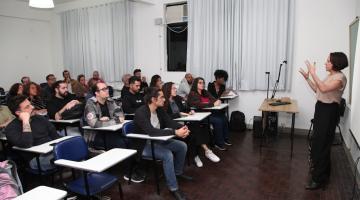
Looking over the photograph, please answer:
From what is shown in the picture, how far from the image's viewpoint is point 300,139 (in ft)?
16.6

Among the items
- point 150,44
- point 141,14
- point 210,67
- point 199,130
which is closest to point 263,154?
point 199,130

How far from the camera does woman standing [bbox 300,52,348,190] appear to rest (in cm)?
281

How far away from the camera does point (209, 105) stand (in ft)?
14.8

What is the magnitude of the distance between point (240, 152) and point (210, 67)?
7.61 feet

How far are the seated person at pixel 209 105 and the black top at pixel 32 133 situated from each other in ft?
7.52

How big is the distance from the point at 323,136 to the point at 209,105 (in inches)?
76.0

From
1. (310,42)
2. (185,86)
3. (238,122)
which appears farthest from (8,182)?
(310,42)

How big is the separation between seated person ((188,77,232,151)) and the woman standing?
1716 mm

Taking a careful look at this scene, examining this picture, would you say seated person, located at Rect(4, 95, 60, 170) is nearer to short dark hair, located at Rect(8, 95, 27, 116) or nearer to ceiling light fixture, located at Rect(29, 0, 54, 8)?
short dark hair, located at Rect(8, 95, 27, 116)

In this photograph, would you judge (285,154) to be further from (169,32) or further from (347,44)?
(169,32)

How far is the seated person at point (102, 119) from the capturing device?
335cm

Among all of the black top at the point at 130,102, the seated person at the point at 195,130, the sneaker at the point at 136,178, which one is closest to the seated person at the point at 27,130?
the sneaker at the point at 136,178

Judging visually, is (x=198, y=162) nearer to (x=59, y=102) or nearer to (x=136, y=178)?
(x=136, y=178)

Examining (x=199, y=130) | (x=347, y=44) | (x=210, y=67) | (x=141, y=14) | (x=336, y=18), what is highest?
(x=141, y=14)
